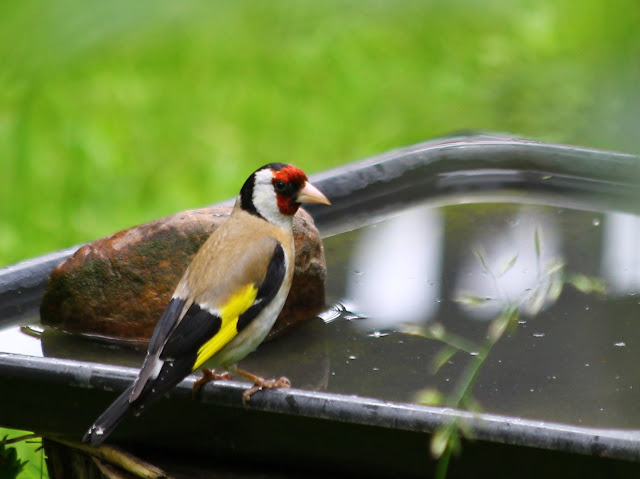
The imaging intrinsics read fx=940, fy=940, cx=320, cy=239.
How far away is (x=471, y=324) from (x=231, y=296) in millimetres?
829

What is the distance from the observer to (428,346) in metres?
2.74

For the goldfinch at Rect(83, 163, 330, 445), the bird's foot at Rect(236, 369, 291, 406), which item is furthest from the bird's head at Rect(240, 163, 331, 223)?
the bird's foot at Rect(236, 369, 291, 406)

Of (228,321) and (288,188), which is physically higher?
(288,188)

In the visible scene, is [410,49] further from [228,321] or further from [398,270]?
[398,270]

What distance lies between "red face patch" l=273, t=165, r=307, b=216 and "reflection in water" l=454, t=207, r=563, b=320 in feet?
2.06

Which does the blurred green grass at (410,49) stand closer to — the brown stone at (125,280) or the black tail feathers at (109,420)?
the black tail feathers at (109,420)

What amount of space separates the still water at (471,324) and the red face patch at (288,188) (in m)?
0.39

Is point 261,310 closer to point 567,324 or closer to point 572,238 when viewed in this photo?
point 567,324

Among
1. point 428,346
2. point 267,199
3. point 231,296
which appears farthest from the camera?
point 267,199

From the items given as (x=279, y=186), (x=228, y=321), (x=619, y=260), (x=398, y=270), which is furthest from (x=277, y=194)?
(x=619, y=260)

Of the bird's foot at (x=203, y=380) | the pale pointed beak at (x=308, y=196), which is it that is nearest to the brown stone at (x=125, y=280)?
the pale pointed beak at (x=308, y=196)

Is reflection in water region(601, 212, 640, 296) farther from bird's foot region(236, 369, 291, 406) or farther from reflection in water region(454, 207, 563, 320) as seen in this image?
bird's foot region(236, 369, 291, 406)

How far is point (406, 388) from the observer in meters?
2.41

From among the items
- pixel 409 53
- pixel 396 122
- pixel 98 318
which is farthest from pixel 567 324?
pixel 409 53
